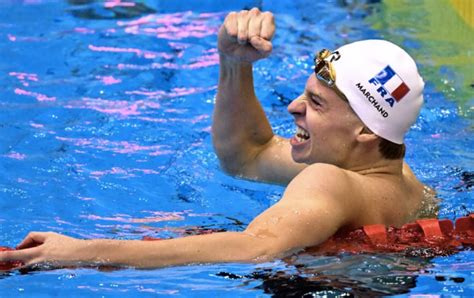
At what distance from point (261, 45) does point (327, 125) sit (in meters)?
0.46

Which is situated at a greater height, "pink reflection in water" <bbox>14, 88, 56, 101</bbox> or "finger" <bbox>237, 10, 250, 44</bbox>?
"pink reflection in water" <bbox>14, 88, 56, 101</bbox>

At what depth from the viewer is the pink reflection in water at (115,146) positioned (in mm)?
5891

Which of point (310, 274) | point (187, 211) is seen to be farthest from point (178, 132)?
point (310, 274)

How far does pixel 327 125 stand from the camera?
3.98 meters

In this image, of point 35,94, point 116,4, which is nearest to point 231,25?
point 35,94

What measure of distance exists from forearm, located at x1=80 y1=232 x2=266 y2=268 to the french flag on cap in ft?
3.18

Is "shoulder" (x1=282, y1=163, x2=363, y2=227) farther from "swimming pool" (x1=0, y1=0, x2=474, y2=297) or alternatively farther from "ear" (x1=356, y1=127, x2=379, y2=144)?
"ear" (x1=356, y1=127, x2=379, y2=144)

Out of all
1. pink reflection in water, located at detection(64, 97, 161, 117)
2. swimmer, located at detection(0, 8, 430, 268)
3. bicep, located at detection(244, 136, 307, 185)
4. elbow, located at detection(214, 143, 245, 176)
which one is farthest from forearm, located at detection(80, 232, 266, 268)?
pink reflection in water, located at detection(64, 97, 161, 117)

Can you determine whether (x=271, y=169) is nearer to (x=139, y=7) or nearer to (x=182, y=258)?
(x=182, y=258)

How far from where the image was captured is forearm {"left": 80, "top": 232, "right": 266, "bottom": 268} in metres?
3.28

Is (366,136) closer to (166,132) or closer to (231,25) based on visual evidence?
(231,25)

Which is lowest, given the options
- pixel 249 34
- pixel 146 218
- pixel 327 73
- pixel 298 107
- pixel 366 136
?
pixel 146 218

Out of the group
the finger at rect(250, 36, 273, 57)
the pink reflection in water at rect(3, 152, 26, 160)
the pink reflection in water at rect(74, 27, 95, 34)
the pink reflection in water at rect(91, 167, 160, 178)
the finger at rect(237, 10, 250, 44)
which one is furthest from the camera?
the pink reflection in water at rect(74, 27, 95, 34)

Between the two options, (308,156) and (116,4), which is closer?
(308,156)
